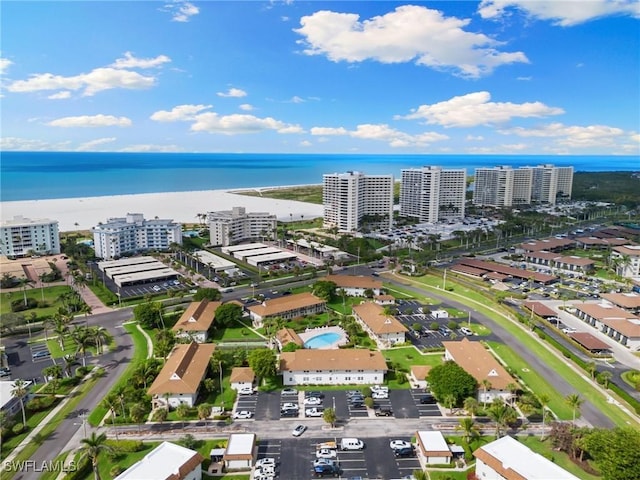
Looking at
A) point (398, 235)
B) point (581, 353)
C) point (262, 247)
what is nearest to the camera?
point (581, 353)

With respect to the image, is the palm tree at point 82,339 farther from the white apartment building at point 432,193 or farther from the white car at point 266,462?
the white apartment building at point 432,193

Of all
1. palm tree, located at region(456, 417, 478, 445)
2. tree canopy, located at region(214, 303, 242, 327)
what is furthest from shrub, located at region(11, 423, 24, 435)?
palm tree, located at region(456, 417, 478, 445)

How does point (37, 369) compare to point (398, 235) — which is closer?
point (37, 369)

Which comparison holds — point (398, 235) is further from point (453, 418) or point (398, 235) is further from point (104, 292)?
point (453, 418)

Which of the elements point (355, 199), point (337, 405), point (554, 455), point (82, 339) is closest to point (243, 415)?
point (337, 405)

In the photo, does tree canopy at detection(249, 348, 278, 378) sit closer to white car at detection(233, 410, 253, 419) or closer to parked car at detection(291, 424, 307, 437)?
white car at detection(233, 410, 253, 419)

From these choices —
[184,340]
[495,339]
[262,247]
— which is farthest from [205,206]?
[495,339]
